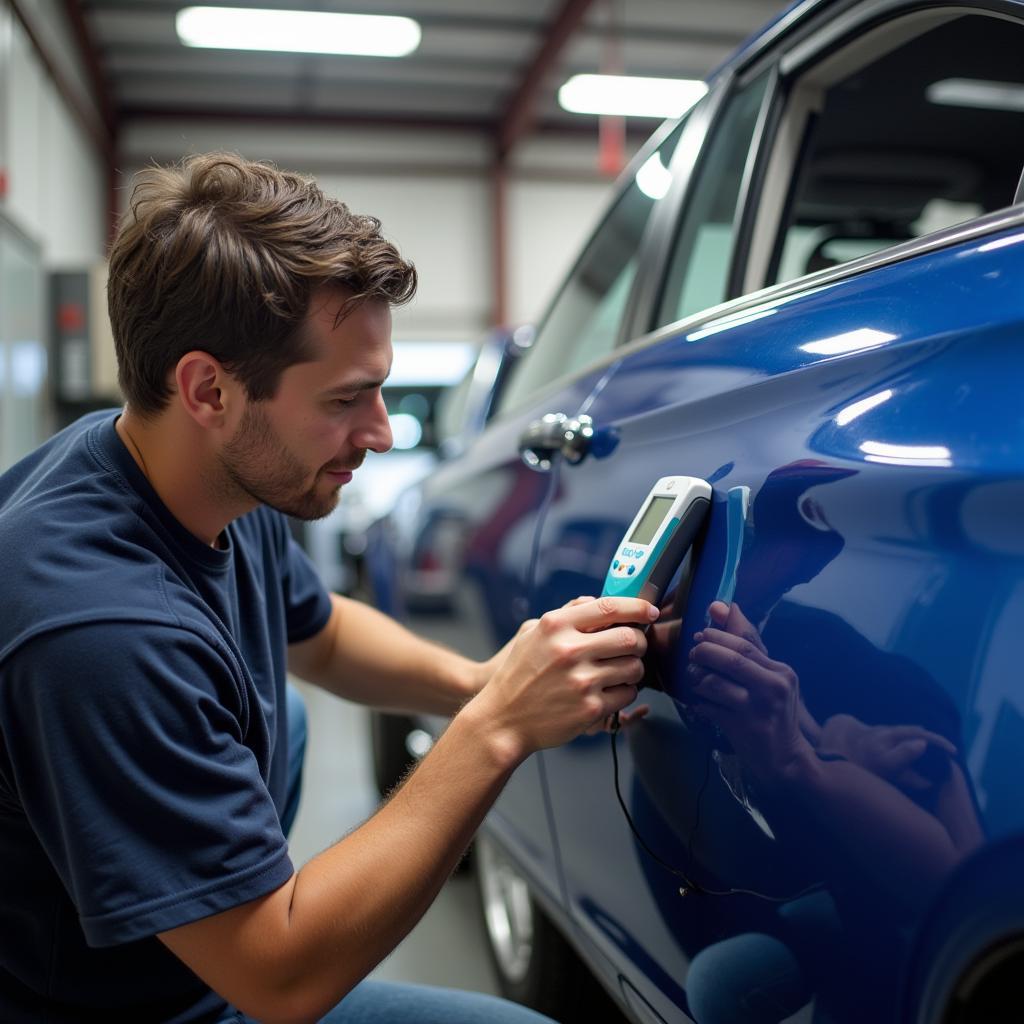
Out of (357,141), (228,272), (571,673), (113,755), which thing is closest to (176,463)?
(228,272)

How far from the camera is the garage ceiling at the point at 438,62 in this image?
780cm

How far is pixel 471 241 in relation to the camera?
10203mm

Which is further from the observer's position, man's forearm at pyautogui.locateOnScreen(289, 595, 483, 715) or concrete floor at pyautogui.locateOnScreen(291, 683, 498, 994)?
concrete floor at pyautogui.locateOnScreen(291, 683, 498, 994)

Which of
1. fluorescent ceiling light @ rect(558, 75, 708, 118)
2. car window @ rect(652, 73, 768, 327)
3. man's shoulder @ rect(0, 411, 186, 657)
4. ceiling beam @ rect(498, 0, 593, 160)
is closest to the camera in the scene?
man's shoulder @ rect(0, 411, 186, 657)

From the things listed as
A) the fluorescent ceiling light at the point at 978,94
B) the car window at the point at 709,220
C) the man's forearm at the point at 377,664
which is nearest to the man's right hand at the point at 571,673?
the man's forearm at the point at 377,664

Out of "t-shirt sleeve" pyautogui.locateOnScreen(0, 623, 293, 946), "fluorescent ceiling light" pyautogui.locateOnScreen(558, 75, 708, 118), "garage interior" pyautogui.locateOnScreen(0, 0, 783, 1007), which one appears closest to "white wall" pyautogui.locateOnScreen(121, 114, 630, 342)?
"garage interior" pyautogui.locateOnScreen(0, 0, 783, 1007)

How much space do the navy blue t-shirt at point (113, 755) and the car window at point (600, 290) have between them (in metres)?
0.89

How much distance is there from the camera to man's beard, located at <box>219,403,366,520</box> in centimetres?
109

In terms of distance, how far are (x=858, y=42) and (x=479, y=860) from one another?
1.70m

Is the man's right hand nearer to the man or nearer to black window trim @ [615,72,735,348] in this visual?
the man

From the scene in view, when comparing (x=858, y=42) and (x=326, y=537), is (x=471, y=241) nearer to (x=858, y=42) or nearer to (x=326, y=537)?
(x=326, y=537)

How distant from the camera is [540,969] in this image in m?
1.69

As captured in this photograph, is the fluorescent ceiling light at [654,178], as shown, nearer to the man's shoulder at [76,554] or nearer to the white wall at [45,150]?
the man's shoulder at [76,554]

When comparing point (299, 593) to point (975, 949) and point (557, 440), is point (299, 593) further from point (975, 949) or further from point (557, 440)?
point (975, 949)
